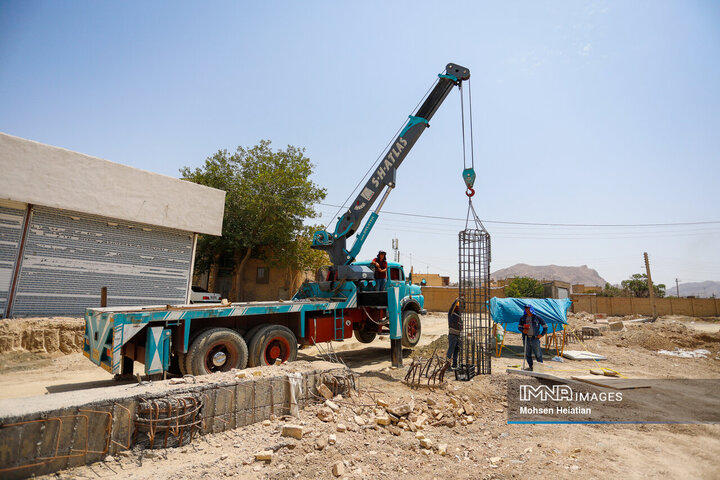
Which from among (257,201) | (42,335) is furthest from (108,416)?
(257,201)

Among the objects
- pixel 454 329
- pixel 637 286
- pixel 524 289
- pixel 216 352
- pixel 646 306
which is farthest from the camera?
pixel 637 286

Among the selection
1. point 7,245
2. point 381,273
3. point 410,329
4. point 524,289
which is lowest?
point 410,329

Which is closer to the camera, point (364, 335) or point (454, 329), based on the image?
point (454, 329)

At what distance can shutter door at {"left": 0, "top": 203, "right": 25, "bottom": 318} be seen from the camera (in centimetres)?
1123

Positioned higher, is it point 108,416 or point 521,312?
point 521,312

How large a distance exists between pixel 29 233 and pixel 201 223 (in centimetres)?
519

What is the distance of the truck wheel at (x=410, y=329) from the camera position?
12.2 m

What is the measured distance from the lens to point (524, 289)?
41281mm

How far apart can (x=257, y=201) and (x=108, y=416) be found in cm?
1750

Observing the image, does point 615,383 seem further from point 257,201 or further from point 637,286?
point 637,286

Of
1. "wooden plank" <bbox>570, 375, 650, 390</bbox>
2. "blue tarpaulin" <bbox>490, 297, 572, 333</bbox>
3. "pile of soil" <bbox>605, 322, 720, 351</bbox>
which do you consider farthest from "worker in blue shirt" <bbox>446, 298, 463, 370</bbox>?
"pile of soil" <bbox>605, 322, 720, 351</bbox>

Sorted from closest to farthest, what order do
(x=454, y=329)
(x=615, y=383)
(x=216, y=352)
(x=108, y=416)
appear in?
(x=108, y=416) < (x=216, y=352) < (x=615, y=383) < (x=454, y=329)

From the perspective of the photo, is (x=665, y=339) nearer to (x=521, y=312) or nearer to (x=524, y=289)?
(x=521, y=312)

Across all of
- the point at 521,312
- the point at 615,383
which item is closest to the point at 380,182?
the point at 521,312
